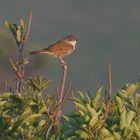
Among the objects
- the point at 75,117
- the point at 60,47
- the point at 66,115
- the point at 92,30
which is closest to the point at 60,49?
the point at 60,47

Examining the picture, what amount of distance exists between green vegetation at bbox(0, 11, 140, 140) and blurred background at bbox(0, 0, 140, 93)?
69.3 metres

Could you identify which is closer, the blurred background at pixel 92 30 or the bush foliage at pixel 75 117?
the bush foliage at pixel 75 117

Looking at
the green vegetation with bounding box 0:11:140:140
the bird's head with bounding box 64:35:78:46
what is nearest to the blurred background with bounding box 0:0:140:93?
the bird's head with bounding box 64:35:78:46

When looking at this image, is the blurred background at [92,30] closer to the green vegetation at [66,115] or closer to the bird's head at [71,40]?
the bird's head at [71,40]

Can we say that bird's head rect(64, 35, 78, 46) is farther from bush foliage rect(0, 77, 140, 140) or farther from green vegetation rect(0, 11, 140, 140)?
bush foliage rect(0, 77, 140, 140)

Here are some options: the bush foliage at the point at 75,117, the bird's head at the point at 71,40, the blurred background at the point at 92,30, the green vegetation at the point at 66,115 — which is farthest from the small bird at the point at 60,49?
the blurred background at the point at 92,30

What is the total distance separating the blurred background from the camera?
302 ft

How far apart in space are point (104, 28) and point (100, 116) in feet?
346

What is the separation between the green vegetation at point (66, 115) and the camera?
21.2 ft

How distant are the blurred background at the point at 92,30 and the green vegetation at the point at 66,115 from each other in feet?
227

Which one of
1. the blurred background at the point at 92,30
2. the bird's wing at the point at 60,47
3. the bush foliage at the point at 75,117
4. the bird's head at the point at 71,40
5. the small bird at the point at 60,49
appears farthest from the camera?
the blurred background at the point at 92,30

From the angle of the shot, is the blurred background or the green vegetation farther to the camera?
the blurred background

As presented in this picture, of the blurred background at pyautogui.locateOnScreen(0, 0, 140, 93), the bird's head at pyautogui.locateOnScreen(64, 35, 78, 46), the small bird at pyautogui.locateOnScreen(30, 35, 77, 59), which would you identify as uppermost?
the bird's head at pyautogui.locateOnScreen(64, 35, 78, 46)

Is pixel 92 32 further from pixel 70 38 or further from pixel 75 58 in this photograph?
pixel 70 38
